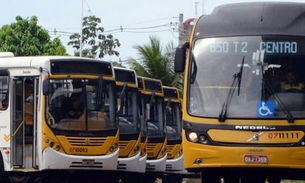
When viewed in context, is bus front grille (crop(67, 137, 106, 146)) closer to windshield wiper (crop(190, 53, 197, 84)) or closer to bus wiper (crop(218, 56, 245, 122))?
windshield wiper (crop(190, 53, 197, 84))

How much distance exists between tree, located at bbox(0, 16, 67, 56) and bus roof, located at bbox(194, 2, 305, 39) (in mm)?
35492

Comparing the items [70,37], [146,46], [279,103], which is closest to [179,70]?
[279,103]

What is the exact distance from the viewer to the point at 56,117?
2250cm

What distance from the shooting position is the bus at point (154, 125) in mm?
28438

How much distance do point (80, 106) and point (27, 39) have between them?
31.5m

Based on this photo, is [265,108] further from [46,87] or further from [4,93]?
[4,93]

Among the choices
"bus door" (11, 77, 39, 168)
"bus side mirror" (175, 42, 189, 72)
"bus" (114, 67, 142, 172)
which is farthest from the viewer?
"bus" (114, 67, 142, 172)

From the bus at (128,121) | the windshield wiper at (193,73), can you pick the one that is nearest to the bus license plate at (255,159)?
the windshield wiper at (193,73)

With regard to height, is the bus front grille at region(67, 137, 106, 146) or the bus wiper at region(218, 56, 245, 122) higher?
the bus wiper at region(218, 56, 245, 122)

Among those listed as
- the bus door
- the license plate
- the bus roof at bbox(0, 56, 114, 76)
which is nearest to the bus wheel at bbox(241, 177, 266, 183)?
the license plate

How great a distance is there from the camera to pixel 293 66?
17.3 meters

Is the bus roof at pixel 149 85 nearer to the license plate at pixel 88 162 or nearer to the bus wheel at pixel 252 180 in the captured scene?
the license plate at pixel 88 162

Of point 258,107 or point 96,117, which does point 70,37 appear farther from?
point 258,107

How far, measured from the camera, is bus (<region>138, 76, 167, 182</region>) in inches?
1120
